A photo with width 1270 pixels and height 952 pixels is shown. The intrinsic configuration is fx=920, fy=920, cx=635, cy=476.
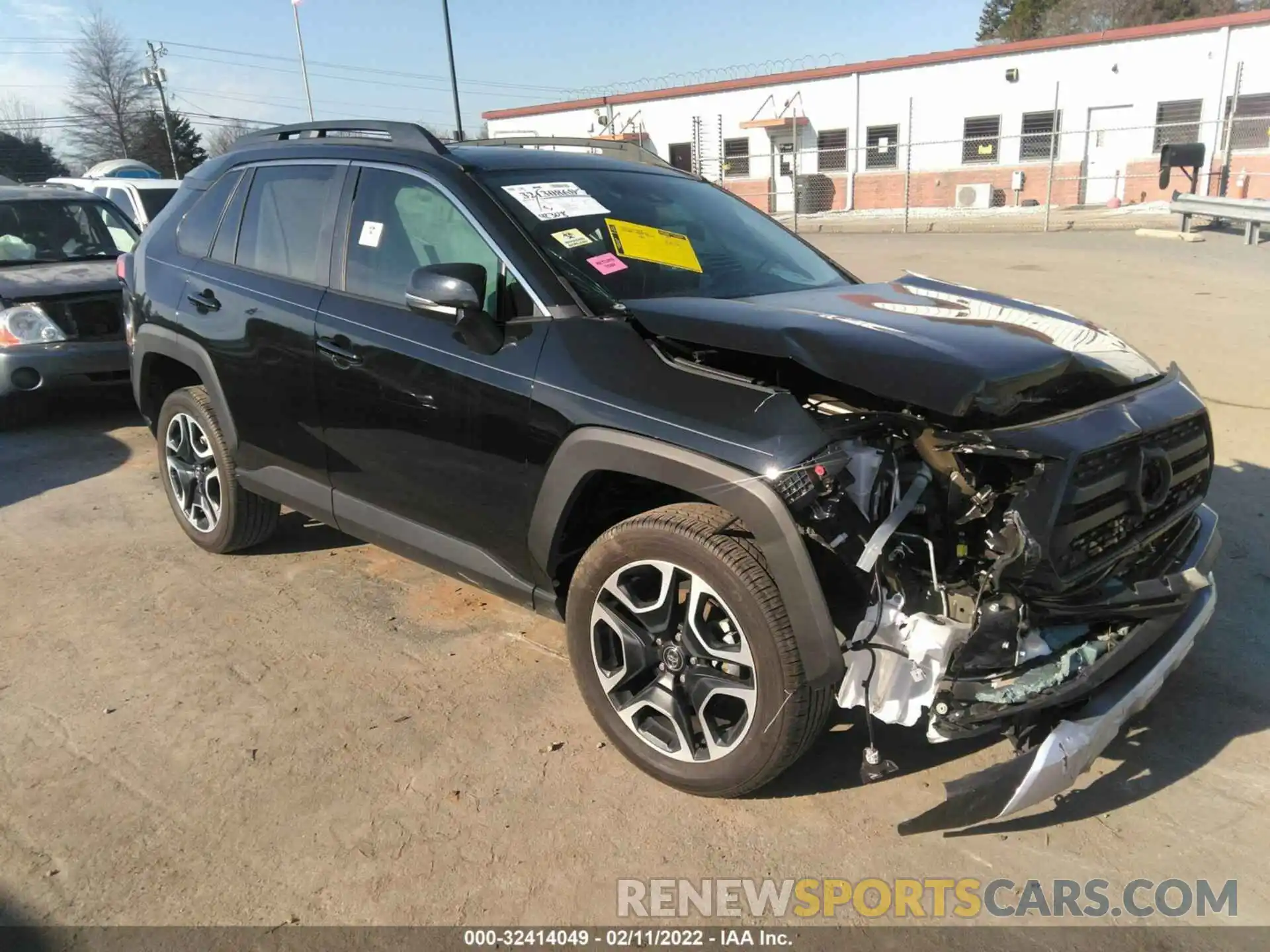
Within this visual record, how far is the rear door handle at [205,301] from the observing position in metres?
4.16

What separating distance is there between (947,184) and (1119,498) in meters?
28.6

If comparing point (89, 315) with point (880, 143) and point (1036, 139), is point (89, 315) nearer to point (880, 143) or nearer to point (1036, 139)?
point (1036, 139)

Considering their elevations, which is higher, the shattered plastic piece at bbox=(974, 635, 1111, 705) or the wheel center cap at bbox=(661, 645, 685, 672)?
the shattered plastic piece at bbox=(974, 635, 1111, 705)

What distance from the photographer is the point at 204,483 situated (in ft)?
15.1

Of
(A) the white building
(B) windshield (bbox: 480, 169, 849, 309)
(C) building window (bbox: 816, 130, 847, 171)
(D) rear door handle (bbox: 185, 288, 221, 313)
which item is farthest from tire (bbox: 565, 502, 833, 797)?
(C) building window (bbox: 816, 130, 847, 171)

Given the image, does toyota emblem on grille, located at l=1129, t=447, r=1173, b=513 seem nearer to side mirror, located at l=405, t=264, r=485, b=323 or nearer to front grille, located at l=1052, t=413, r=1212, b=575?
front grille, located at l=1052, t=413, r=1212, b=575

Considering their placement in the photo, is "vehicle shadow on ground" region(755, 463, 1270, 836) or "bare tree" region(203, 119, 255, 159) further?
"bare tree" region(203, 119, 255, 159)

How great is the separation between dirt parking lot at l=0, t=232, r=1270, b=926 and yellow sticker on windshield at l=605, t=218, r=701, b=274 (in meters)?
1.60

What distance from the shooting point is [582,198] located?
3508 millimetres

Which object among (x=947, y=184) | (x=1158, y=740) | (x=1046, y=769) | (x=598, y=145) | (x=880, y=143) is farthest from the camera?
(x=880, y=143)

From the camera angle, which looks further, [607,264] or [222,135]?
[222,135]

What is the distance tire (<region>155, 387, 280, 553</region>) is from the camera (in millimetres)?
4395

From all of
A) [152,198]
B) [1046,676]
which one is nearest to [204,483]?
[1046,676]

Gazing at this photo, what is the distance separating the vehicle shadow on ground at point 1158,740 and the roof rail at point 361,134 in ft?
8.55
